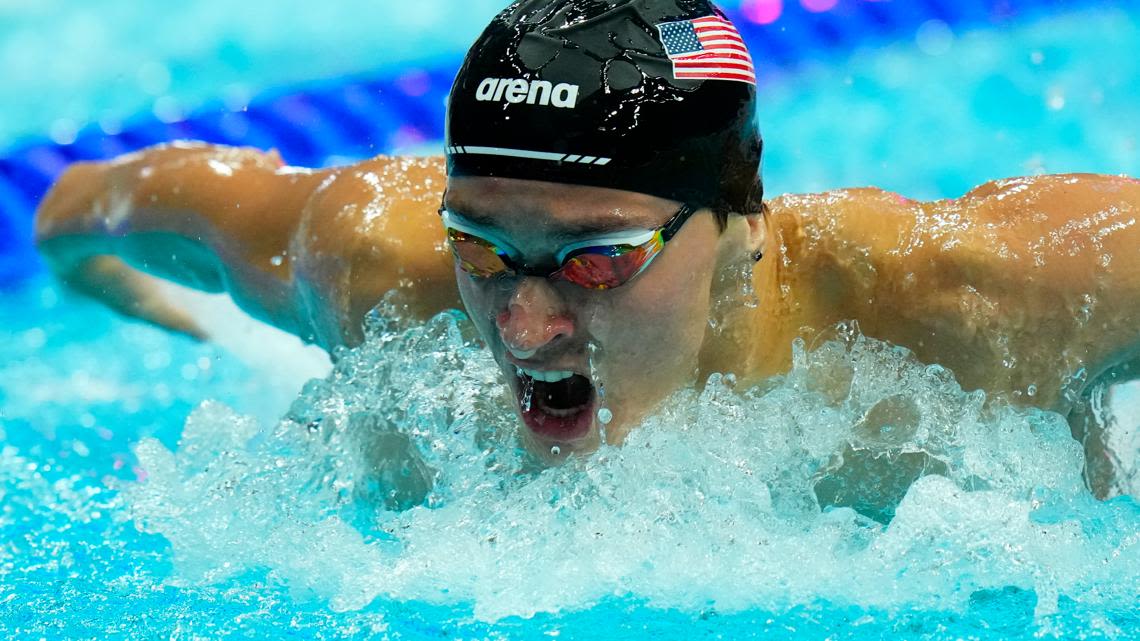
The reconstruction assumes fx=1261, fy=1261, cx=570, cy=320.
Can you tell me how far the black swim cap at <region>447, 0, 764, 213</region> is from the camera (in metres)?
1.66

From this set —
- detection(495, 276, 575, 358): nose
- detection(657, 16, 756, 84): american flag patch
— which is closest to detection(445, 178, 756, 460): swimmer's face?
detection(495, 276, 575, 358): nose

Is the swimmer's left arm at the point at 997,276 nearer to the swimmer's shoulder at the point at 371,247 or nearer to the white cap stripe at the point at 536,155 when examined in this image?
the white cap stripe at the point at 536,155

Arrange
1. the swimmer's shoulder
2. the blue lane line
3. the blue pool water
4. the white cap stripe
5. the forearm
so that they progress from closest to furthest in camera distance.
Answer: the white cap stripe, the blue pool water, the swimmer's shoulder, the forearm, the blue lane line

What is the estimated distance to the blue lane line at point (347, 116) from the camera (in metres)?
3.84

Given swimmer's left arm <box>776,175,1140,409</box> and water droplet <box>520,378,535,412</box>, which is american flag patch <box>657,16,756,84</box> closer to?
swimmer's left arm <box>776,175,1140,409</box>

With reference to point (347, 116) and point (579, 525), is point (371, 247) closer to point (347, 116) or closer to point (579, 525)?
point (579, 525)

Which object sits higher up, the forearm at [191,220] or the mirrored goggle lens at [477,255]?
the forearm at [191,220]

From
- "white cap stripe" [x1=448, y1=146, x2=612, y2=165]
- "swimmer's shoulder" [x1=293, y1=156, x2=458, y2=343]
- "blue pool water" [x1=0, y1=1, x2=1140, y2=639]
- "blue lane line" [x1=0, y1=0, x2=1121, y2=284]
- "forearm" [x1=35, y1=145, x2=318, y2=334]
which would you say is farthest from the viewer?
"blue lane line" [x1=0, y1=0, x2=1121, y2=284]

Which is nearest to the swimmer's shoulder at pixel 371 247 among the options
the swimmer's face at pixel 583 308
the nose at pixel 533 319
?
the swimmer's face at pixel 583 308

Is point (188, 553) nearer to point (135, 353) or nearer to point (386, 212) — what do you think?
point (386, 212)

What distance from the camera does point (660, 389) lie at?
74.1 inches

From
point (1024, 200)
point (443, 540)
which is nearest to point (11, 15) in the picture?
point (443, 540)

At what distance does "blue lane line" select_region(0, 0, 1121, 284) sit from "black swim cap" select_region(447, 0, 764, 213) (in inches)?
95.2

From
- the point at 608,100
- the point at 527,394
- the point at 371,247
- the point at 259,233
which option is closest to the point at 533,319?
the point at 527,394
